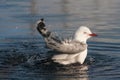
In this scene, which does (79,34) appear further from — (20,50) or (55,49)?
(20,50)

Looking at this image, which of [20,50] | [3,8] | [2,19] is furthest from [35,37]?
[3,8]

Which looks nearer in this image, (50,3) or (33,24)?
(33,24)

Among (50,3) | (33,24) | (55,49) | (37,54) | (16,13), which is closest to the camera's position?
(55,49)

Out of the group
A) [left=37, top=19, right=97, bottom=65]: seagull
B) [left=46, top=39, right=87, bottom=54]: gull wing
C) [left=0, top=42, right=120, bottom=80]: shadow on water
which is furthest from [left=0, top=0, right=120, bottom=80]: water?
[left=46, top=39, right=87, bottom=54]: gull wing

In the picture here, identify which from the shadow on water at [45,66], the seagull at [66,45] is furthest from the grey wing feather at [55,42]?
the shadow on water at [45,66]

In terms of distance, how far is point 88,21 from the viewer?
60.5 feet

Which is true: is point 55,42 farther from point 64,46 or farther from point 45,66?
point 45,66

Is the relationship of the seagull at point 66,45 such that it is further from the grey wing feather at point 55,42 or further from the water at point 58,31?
the water at point 58,31

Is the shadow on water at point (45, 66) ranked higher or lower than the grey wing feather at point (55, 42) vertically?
lower

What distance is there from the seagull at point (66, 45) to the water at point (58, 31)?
18cm

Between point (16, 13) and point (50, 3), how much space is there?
2284mm

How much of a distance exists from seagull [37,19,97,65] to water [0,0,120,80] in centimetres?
18

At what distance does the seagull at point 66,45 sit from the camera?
42.9 ft

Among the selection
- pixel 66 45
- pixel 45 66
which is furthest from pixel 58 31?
pixel 66 45
